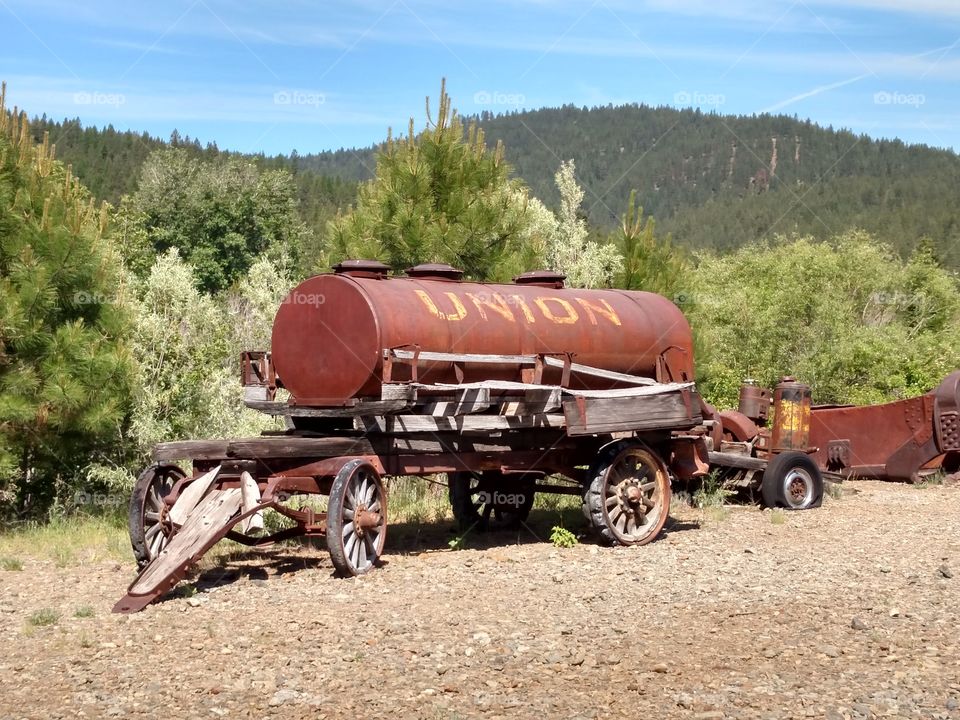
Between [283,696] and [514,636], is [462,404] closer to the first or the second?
[514,636]

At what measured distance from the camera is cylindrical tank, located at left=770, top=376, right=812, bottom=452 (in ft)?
46.9

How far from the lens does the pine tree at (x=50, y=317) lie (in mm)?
12648

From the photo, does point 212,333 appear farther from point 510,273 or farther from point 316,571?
point 316,571

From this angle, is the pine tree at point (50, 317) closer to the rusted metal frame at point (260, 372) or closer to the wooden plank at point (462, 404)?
the rusted metal frame at point (260, 372)

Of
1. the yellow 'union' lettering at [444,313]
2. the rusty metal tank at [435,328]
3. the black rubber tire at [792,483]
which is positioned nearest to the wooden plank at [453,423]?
the rusty metal tank at [435,328]

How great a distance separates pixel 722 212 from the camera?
15950cm

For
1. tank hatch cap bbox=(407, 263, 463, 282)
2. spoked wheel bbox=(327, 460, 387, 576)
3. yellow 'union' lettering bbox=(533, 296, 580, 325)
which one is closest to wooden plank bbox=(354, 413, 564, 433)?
spoked wheel bbox=(327, 460, 387, 576)

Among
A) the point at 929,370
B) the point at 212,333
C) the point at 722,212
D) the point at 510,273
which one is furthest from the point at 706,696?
the point at 722,212

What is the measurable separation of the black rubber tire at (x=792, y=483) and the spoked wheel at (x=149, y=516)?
7.28 metres

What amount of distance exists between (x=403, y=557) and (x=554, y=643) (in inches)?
135

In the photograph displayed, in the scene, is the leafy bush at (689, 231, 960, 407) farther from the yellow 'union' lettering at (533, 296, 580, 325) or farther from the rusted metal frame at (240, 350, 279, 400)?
the rusted metal frame at (240, 350, 279, 400)

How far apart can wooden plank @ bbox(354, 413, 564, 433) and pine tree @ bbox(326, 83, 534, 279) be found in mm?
6194

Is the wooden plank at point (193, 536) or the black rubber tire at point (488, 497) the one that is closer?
the wooden plank at point (193, 536)

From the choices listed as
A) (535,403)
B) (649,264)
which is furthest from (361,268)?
(649,264)
